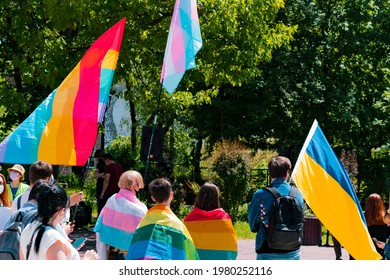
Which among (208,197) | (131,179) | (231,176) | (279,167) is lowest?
(231,176)

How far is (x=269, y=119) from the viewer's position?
3369 cm

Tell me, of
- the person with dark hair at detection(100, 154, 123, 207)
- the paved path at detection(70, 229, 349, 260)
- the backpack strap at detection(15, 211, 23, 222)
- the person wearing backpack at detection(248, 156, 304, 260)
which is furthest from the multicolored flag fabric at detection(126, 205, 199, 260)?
the person with dark hair at detection(100, 154, 123, 207)

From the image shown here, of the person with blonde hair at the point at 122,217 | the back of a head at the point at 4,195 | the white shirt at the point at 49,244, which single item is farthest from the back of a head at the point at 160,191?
the back of a head at the point at 4,195

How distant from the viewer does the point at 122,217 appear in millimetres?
9500

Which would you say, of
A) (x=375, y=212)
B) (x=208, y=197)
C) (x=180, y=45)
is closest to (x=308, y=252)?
(x=180, y=45)

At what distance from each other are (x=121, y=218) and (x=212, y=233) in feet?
3.70

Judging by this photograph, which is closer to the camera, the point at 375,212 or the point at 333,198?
the point at 333,198

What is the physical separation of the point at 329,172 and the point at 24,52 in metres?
17.4

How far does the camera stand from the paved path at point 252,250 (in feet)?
58.6

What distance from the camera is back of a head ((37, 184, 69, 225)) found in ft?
20.4

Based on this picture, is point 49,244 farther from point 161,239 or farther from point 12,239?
point 161,239

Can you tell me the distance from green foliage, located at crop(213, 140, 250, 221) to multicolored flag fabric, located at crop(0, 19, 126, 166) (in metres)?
13.7

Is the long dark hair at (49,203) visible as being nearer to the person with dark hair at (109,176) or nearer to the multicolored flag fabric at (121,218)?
the multicolored flag fabric at (121,218)
